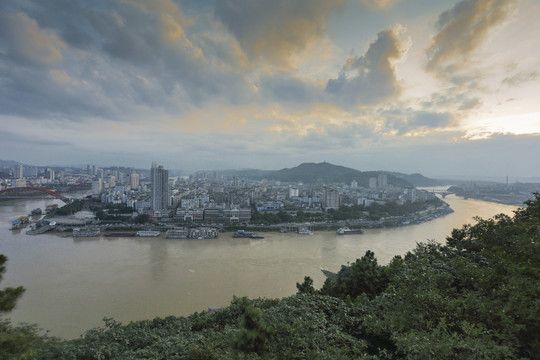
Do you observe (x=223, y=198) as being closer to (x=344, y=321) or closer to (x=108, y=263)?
(x=108, y=263)

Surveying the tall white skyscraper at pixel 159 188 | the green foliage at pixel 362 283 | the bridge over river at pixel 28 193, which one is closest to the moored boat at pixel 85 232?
the tall white skyscraper at pixel 159 188

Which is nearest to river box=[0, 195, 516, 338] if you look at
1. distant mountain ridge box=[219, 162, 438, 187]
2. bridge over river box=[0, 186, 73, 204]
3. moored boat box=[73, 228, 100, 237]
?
Result: moored boat box=[73, 228, 100, 237]

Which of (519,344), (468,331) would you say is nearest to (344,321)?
(468,331)

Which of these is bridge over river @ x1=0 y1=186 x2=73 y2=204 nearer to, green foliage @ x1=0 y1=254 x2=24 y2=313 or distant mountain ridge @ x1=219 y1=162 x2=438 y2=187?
green foliage @ x1=0 y1=254 x2=24 y2=313

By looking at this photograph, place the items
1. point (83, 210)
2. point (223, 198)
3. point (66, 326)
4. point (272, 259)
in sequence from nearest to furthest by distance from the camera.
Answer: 1. point (66, 326)
2. point (272, 259)
3. point (83, 210)
4. point (223, 198)

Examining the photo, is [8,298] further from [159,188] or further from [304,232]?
[159,188]

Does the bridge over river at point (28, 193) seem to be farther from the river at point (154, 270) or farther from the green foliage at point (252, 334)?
→ the green foliage at point (252, 334)
